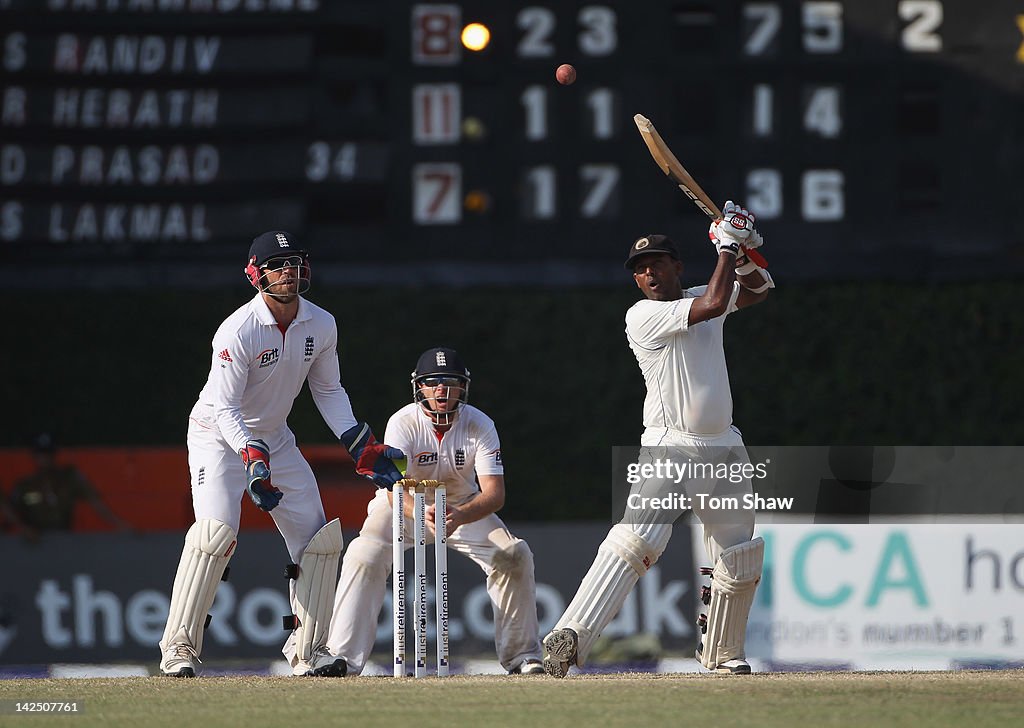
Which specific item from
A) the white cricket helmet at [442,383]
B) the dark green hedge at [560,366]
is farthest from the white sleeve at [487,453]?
the dark green hedge at [560,366]

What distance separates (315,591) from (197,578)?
441 mm

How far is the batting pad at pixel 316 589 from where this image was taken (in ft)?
23.0

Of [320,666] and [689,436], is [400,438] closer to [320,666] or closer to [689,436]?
[320,666]

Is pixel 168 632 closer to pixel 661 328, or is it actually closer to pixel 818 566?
pixel 661 328

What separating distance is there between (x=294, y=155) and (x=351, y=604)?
4.24m

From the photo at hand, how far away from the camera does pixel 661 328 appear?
670 centimetres

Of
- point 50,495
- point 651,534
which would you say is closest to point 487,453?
point 651,534

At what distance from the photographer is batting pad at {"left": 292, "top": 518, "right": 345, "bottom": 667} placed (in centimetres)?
700

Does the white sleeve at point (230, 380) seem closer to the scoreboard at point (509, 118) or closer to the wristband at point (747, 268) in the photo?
the wristband at point (747, 268)

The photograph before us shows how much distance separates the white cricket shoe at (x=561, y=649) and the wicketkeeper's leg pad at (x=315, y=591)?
93 cm

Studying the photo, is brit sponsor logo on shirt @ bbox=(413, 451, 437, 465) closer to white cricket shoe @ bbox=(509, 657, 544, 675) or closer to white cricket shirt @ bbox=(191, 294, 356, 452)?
white cricket shirt @ bbox=(191, 294, 356, 452)

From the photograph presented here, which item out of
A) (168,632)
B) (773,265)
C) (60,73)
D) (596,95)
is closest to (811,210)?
(773,265)

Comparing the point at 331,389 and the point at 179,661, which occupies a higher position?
the point at 331,389

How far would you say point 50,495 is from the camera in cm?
1128
